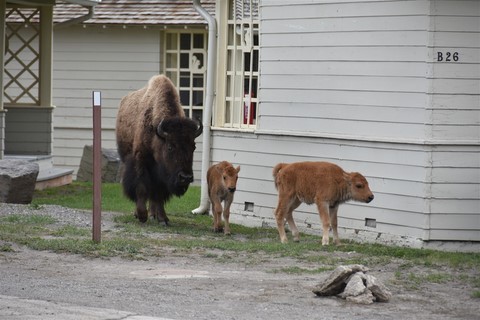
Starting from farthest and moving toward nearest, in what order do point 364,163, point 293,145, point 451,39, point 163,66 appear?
point 163,66 → point 293,145 → point 364,163 → point 451,39

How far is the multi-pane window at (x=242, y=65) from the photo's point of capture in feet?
59.4

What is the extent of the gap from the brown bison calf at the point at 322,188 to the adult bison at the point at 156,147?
179 cm

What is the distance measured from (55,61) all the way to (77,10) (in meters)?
1.30

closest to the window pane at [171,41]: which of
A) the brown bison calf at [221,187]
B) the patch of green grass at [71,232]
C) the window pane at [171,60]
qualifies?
the window pane at [171,60]

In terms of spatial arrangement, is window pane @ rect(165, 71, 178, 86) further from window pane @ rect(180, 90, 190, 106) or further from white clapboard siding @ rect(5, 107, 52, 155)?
white clapboard siding @ rect(5, 107, 52, 155)

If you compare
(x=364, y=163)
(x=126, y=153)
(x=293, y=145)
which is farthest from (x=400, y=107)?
(x=126, y=153)

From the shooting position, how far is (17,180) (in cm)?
1973

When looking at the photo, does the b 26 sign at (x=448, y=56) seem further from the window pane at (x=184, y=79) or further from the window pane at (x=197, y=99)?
the window pane at (x=184, y=79)

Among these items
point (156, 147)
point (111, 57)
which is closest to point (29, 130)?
point (111, 57)

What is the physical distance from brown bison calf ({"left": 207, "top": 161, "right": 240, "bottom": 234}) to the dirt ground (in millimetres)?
2587

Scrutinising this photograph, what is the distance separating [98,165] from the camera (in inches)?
549

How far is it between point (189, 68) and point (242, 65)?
987cm

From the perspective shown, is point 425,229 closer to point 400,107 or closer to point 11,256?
point 400,107

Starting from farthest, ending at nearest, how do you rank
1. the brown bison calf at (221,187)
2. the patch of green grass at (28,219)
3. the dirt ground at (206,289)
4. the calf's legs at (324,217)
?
the patch of green grass at (28,219), the brown bison calf at (221,187), the calf's legs at (324,217), the dirt ground at (206,289)
